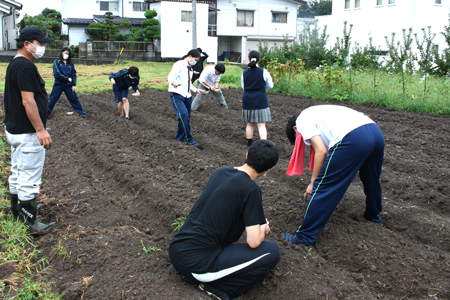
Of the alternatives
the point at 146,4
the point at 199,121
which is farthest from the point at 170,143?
the point at 146,4

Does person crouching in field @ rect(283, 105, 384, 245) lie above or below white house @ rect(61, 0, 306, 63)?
below

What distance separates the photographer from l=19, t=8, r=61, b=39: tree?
101 ft

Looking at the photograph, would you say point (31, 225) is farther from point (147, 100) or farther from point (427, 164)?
point (147, 100)

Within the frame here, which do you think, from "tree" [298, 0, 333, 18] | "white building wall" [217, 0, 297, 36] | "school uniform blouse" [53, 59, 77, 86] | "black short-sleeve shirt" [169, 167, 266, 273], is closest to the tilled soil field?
"black short-sleeve shirt" [169, 167, 266, 273]

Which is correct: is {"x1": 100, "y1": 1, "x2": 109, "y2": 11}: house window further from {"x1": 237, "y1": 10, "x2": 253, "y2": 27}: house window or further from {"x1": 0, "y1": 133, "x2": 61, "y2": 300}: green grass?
{"x1": 0, "y1": 133, "x2": 61, "y2": 300}: green grass

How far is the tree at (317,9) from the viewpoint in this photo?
203 ft

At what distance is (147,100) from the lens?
1162cm

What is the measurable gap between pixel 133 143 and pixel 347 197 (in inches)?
163

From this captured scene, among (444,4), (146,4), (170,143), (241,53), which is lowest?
(170,143)

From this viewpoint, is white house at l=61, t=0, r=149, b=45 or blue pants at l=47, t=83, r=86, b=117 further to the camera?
white house at l=61, t=0, r=149, b=45

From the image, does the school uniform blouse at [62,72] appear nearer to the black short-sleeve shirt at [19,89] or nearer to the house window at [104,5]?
the black short-sleeve shirt at [19,89]

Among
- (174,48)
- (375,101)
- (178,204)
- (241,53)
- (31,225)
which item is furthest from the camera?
(241,53)

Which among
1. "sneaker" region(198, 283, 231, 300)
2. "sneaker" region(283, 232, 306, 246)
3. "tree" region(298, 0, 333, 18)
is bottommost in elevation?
"sneaker" region(198, 283, 231, 300)

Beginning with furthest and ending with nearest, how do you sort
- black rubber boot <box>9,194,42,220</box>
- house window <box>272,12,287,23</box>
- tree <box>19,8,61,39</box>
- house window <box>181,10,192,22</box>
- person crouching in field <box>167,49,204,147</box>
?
house window <box>272,12,287,23</box> < tree <box>19,8,61,39</box> < house window <box>181,10,192,22</box> < person crouching in field <box>167,49,204,147</box> < black rubber boot <box>9,194,42,220</box>
